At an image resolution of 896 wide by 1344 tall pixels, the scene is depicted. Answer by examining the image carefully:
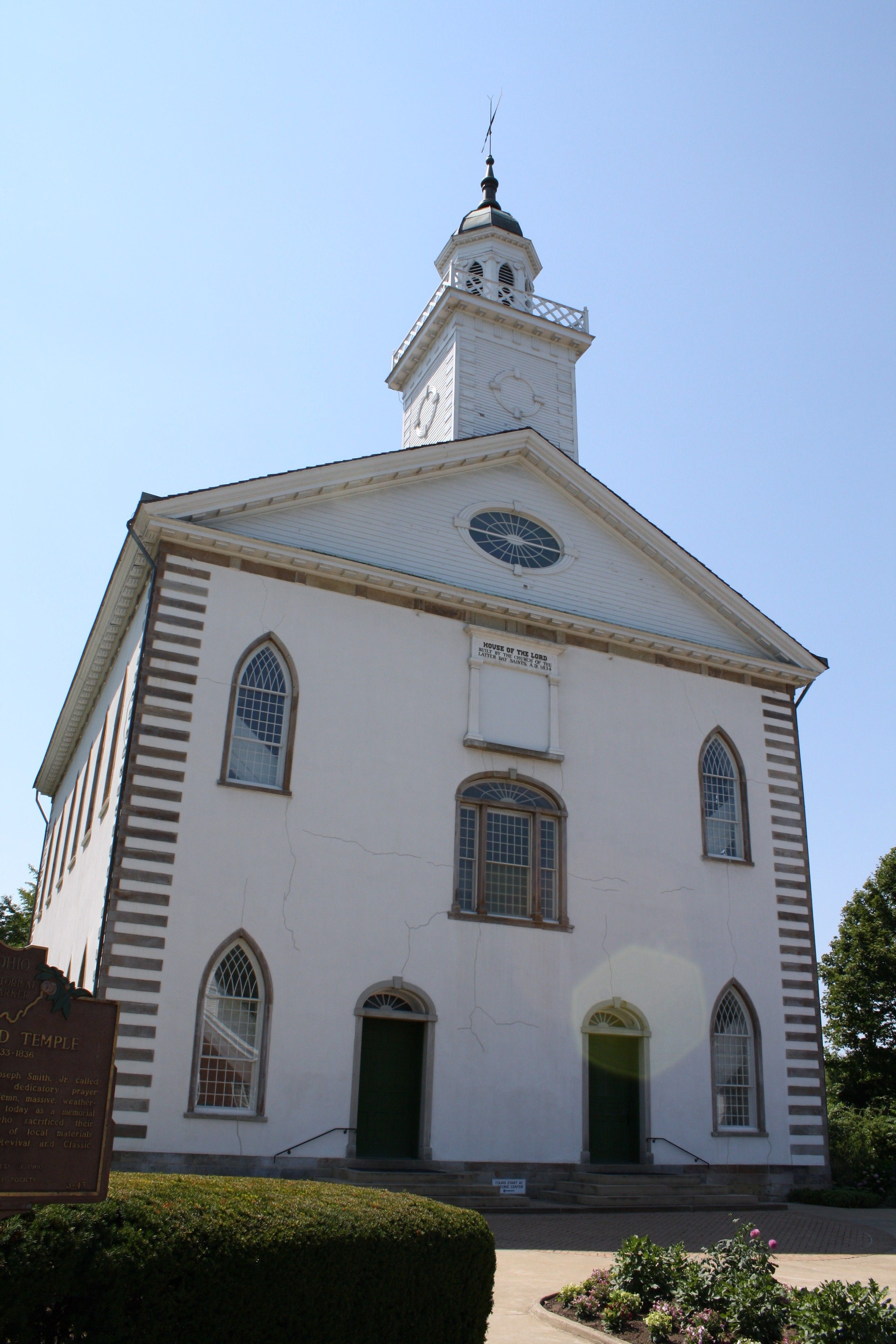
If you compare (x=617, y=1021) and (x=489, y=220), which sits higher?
(x=489, y=220)

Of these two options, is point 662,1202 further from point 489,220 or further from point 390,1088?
point 489,220

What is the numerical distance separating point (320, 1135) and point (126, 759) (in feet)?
22.4

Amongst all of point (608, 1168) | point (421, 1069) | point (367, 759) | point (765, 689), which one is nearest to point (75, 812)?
point (367, 759)

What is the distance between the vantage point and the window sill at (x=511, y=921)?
1989 cm

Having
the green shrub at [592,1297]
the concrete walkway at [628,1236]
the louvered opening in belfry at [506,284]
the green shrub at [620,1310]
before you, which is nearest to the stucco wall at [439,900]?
the concrete walkway at [628,1236]

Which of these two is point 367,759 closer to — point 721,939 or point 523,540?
point 523,540

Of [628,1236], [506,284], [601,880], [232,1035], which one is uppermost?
[506,284]

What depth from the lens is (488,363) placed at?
2962 cm

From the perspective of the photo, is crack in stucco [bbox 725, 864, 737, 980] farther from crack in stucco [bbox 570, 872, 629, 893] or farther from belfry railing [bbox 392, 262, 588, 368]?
belfry railing [bbox 392, 262, 588, 368]

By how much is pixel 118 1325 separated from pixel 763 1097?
59.2 ft

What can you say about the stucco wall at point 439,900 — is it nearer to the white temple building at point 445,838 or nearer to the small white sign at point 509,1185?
the white temple building at point 445,838

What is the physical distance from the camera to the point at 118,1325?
20.5ft

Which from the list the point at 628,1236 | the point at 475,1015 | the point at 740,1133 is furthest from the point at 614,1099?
the point at 628,1236

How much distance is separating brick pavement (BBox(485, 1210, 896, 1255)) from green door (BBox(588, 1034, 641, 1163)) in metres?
2.23
